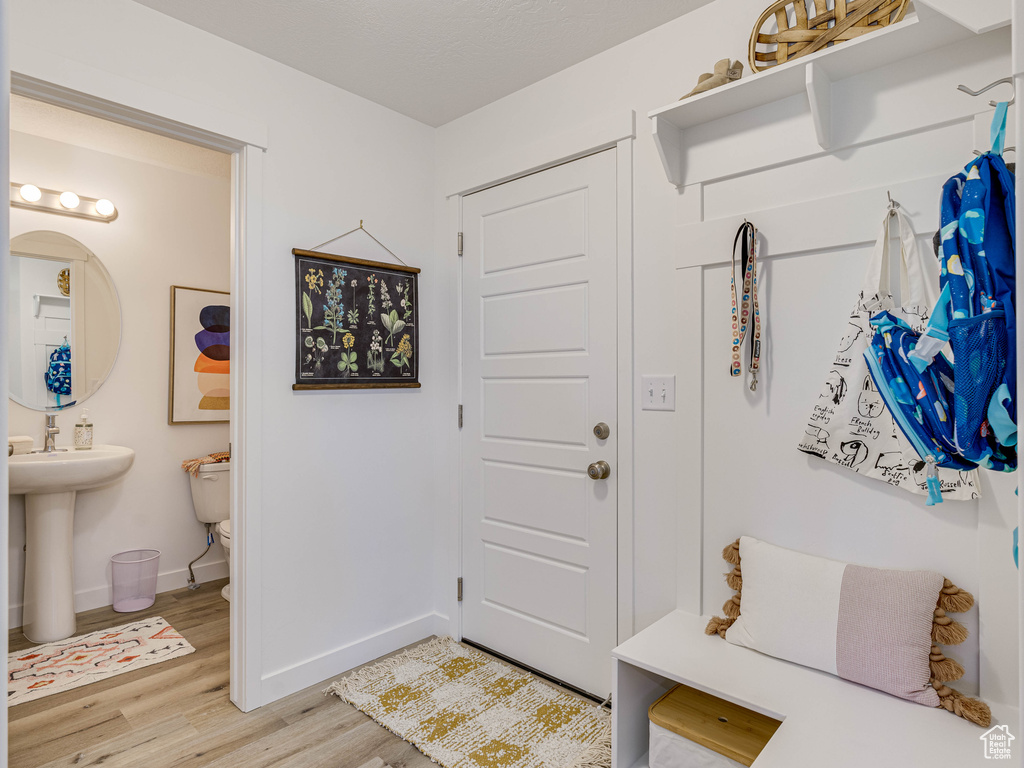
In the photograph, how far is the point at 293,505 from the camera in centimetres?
233

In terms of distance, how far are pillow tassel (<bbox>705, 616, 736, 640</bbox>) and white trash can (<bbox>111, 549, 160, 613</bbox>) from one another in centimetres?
283

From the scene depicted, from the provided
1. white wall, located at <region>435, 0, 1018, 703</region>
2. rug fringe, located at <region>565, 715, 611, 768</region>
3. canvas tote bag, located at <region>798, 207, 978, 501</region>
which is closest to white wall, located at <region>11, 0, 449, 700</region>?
white wall, located at <region>435, 0, 1018, 703</region>

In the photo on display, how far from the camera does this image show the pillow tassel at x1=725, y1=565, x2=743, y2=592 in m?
1.75

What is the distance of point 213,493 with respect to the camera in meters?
3.38

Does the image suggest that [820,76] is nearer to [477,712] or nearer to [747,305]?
[747,305]

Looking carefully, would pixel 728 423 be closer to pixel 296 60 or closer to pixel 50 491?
pixel 296 60

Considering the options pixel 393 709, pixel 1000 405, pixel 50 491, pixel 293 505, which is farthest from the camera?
pixel 50 491

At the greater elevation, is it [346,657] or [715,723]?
→ [715,723]

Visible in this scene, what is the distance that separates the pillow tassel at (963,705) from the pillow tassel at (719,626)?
0.49m

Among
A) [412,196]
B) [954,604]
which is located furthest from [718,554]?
[412,196]

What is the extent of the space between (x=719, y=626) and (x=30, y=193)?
350 cm

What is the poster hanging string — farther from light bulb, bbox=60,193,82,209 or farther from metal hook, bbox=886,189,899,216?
metal hook, bbox=886,189,899,216

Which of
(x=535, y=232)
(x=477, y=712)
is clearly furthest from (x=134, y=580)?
(x=535, y=232)

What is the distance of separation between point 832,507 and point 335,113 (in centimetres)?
226
